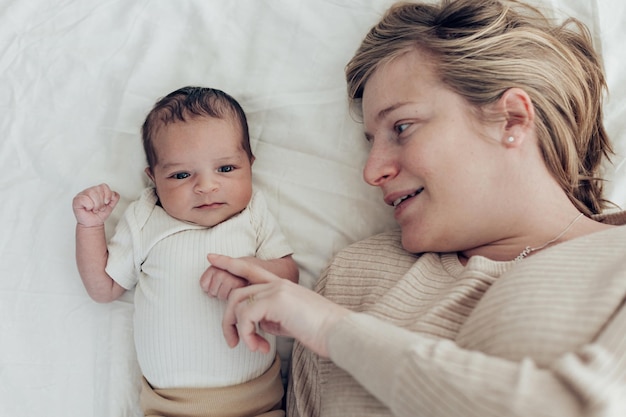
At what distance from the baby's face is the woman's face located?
338 mm

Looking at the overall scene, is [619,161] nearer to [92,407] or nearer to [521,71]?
[521,71]

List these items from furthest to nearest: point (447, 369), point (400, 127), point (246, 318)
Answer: point (400, 127) < point (246, 318) < point (447, 369)

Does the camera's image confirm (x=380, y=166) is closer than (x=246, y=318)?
No

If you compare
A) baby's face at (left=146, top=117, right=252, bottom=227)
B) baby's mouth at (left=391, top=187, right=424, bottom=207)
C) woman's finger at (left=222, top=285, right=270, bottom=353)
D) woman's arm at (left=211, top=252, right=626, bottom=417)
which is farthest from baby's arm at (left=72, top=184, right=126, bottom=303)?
baby's mouth at (left=391, top=187, right=424, bottom=207)

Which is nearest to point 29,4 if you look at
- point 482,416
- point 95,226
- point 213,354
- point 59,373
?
point 95,226

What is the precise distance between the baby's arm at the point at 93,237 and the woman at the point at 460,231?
11.7 inches

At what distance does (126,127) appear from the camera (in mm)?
1570

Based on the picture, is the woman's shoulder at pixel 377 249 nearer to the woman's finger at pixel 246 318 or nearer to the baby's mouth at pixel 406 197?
the baby's mouth at pixel 406 197

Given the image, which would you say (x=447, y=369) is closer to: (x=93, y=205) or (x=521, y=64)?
(x=521, y=64)

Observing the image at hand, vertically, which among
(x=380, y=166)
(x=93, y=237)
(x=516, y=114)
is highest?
(x=516, y=114)

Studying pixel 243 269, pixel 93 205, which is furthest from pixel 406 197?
pixel 93 205

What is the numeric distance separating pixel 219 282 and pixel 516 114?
73cm

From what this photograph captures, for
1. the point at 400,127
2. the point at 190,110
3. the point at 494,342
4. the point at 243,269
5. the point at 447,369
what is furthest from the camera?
the point at 190,110

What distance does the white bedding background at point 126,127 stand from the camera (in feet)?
4.65
